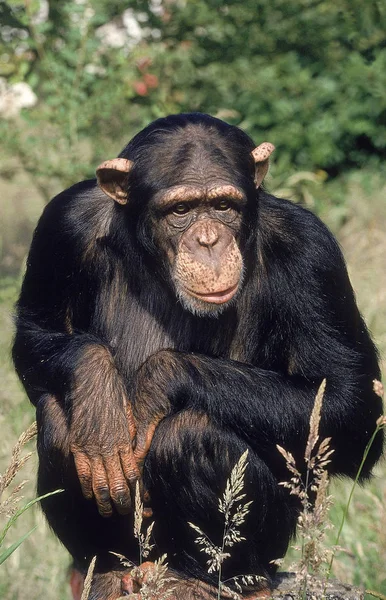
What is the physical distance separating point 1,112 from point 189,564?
240 inches

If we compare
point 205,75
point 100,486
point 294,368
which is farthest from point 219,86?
point 100,486

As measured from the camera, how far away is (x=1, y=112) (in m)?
9.54

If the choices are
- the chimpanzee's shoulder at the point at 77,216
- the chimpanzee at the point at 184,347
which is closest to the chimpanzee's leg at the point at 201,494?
the chimpanzee at the point at 184,347

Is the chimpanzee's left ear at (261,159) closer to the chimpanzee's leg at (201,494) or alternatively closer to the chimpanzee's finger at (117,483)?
the chimpanzee's leg at (201,494)

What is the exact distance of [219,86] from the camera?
31.1 feet

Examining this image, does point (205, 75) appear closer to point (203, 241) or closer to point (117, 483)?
point (203, 241)

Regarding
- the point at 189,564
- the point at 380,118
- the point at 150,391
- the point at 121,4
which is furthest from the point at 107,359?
the point at 380,118

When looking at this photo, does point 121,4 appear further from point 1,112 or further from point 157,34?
point 1,112

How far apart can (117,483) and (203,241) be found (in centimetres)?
104

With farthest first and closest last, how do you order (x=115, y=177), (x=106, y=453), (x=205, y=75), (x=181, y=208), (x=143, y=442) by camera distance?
(x=205, y=75) < (x=115, y=177) < (x=181, y=208) < (x=143, y=442) < (x=106, y=453)

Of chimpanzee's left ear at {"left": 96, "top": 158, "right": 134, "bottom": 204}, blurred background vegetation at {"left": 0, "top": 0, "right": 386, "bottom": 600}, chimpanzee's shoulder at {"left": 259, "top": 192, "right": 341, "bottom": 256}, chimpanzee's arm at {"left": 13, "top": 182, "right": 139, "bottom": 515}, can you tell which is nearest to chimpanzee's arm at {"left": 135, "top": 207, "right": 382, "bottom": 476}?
chimpanzee's shoulder at {"left": 259, "top": 192, "right": 341, "bottom": 256}

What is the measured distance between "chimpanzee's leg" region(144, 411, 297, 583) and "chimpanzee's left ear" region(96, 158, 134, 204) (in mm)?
1048

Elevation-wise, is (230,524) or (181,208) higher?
(181,208)

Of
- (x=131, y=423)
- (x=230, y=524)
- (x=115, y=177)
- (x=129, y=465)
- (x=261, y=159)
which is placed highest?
(x=261, y=159)
